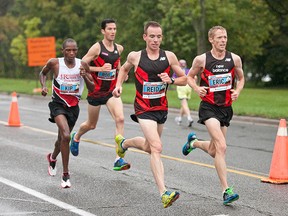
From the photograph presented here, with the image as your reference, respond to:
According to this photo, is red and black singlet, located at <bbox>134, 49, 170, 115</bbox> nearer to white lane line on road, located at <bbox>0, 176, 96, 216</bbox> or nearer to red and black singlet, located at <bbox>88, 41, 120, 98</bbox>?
white lane line on road, located at <bbox>0, 176, 96, 216</bbox>

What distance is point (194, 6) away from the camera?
42.0m

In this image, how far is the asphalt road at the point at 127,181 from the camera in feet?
25.2

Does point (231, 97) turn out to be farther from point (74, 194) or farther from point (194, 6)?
point (194, 6)

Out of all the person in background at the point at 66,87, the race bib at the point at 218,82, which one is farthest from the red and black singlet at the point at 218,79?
the person in background at the point at 66,87

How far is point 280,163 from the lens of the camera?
31.0 ft

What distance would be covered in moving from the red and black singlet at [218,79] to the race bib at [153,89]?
550mm

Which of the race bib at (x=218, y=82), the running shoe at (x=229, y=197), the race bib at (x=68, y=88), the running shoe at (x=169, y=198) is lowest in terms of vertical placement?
the running shoe at (x=229, y=197)

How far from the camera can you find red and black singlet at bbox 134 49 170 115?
809cm

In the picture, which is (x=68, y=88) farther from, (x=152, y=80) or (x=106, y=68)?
(x=152, y=80)

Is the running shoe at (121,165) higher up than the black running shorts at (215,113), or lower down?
lower down

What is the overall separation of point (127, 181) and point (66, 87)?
1.59 metres

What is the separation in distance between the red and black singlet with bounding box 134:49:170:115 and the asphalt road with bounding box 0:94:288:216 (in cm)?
114

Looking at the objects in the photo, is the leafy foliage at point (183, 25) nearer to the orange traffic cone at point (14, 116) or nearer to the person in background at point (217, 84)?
the orange traffic cone at point (14, 116)

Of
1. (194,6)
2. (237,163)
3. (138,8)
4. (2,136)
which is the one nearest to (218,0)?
(194,6)
